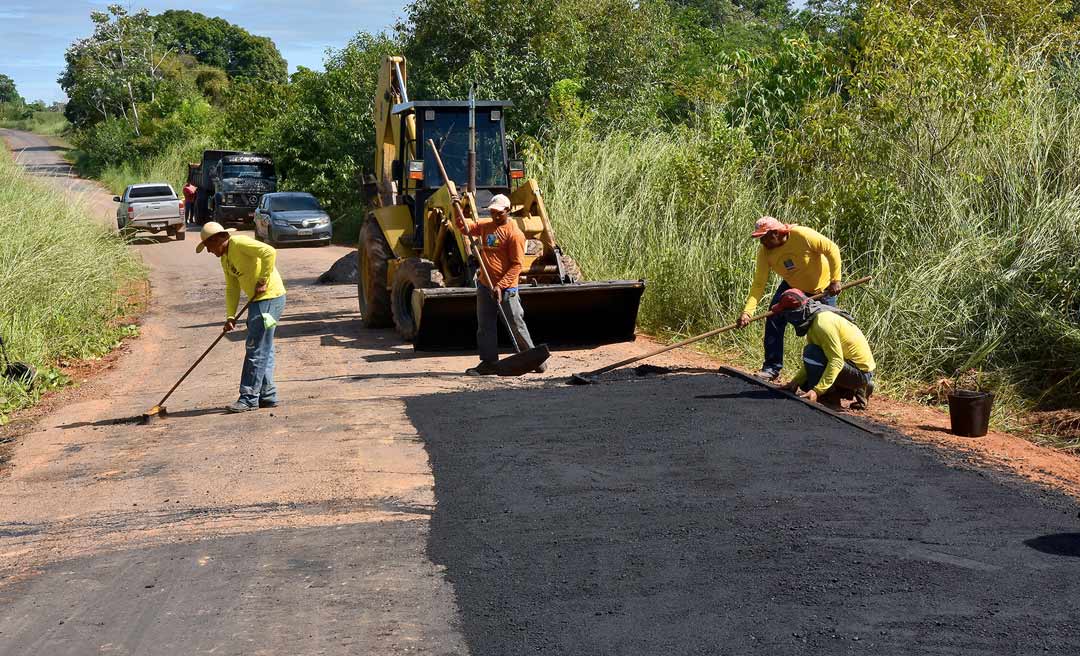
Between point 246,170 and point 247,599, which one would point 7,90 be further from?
point 247,599

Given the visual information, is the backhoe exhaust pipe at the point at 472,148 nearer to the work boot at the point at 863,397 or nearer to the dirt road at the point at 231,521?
A: the dirt road at the point at 231,521

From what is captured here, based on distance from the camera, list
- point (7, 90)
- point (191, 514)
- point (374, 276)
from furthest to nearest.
Result: 1. point (7, 90)
2. point (374, 276)
3. point (191, 514)

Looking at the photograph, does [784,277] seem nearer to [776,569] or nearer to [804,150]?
[776,569]

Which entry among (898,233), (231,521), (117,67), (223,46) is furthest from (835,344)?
(223,46)

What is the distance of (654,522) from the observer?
6.50 meters

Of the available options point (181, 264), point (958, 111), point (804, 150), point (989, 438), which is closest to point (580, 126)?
point (804, 150)

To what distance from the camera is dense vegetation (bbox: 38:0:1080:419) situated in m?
12.0

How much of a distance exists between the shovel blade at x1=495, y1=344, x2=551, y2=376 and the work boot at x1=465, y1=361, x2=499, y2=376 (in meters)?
0.05

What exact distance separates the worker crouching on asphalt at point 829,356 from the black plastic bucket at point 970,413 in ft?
2.33

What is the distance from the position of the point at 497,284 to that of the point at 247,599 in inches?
234

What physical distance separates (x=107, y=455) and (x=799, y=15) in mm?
24315

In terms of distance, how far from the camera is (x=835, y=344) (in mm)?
9055

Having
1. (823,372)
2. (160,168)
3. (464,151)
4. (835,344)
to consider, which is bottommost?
(823,372)

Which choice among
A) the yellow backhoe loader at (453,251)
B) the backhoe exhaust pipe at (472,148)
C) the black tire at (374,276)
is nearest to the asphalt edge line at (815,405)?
the yellow backhoe loader at (453,251)
